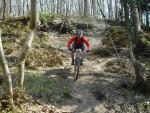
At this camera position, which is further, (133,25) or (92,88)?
(133,25)

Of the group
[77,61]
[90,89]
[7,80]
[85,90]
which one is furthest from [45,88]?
[7,80]

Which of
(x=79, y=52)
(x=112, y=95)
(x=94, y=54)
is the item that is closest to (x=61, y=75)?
(x=79, y=52)

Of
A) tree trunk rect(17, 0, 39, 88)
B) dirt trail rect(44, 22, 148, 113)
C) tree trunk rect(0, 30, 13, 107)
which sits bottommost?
dirt trail rect(44, 22, 148, 113)

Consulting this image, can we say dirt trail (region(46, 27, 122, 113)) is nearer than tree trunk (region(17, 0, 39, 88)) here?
No

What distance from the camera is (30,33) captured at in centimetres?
1087

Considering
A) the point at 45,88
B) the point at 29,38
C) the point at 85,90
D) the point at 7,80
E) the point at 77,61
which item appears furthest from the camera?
the point at 77,61

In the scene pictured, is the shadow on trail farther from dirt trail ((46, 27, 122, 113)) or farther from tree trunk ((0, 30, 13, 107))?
tree trunk ((0, 30, 13, 107))

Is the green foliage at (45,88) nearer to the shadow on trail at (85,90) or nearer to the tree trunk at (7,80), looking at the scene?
the shadow on trail at (85,90)

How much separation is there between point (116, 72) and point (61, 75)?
248cm

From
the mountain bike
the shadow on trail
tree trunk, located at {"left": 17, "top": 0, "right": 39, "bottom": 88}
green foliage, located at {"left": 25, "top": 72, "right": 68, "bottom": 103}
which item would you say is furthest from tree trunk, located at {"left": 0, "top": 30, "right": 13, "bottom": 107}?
the mountain bike

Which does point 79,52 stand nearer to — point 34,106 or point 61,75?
point 61,75

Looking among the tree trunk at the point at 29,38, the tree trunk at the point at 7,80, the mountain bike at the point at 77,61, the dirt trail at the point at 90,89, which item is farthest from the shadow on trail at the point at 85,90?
the tree trunk at the point at 7,80

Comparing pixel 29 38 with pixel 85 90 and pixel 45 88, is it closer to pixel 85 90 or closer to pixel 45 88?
pixel 45 88

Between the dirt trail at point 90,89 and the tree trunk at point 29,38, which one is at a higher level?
the tree trunk at point 29,38
